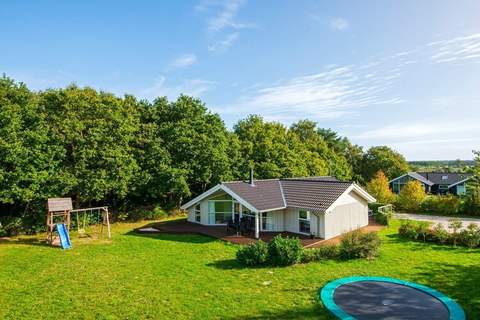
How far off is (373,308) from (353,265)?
4358 mm

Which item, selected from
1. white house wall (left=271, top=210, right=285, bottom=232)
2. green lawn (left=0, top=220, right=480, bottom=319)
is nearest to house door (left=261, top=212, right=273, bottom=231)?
white house wall (left=271, top=210, right=285, bottom=232)

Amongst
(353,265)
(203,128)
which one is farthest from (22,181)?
(353,265)

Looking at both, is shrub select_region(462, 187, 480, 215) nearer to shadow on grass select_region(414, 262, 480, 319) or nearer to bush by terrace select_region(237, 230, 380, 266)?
shadow on grass select_region(414, 262, 480, 319)

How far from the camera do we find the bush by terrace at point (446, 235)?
58.6ft

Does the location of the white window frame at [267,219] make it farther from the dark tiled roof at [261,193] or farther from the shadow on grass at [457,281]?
the shadow on grass at [457,281]

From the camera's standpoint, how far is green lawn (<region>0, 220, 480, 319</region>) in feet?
32.6

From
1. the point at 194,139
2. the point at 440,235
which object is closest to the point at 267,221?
the point at 440,235

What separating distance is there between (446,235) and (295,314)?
1348cm

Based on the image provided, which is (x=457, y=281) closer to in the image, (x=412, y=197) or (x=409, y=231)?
(x=409, y=231)

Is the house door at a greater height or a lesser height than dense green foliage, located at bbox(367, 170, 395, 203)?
lesser

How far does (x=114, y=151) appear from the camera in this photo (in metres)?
23.4

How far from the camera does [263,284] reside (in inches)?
476

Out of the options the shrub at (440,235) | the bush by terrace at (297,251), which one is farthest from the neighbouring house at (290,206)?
the shrub at (440,235)

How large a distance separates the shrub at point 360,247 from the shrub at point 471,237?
6.27 m
